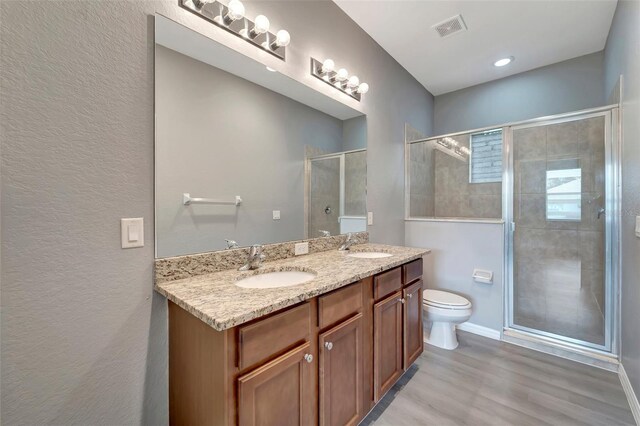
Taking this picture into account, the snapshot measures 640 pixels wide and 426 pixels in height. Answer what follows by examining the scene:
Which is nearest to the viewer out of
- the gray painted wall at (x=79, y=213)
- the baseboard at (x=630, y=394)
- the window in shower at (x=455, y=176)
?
the gray painted wall at (x=79, y=213)

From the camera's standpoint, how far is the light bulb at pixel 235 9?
4.21ft

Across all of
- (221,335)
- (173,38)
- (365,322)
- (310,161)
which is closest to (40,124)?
(173,38)

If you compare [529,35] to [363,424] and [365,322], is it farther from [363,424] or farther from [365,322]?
[363,424]

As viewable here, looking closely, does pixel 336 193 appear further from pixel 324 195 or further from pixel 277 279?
pixel 277 279

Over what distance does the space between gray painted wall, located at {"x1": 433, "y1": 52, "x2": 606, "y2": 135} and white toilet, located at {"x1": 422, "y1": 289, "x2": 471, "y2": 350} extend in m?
2.20

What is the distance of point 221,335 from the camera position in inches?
33.1

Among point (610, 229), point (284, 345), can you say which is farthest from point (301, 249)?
point (610, 229)

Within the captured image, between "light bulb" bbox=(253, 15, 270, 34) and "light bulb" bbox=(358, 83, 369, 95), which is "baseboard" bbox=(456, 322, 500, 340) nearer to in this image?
"light bulb" bbox=(358, 83, 369, 95)

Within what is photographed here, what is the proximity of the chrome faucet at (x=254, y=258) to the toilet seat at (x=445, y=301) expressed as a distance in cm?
161

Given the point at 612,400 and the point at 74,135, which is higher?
the point at 74,135

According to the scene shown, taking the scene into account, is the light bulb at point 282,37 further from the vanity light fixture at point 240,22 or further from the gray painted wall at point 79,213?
the gray painted wall at point 79,213

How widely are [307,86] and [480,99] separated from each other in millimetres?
2536

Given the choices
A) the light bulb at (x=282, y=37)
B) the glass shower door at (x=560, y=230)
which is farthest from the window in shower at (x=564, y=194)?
the light bulb at (x=282, y=37)

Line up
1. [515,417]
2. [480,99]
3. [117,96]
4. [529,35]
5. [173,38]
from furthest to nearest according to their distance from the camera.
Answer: [480,99] → [529,35] → [515,417] → [173,38] → [117,96]
